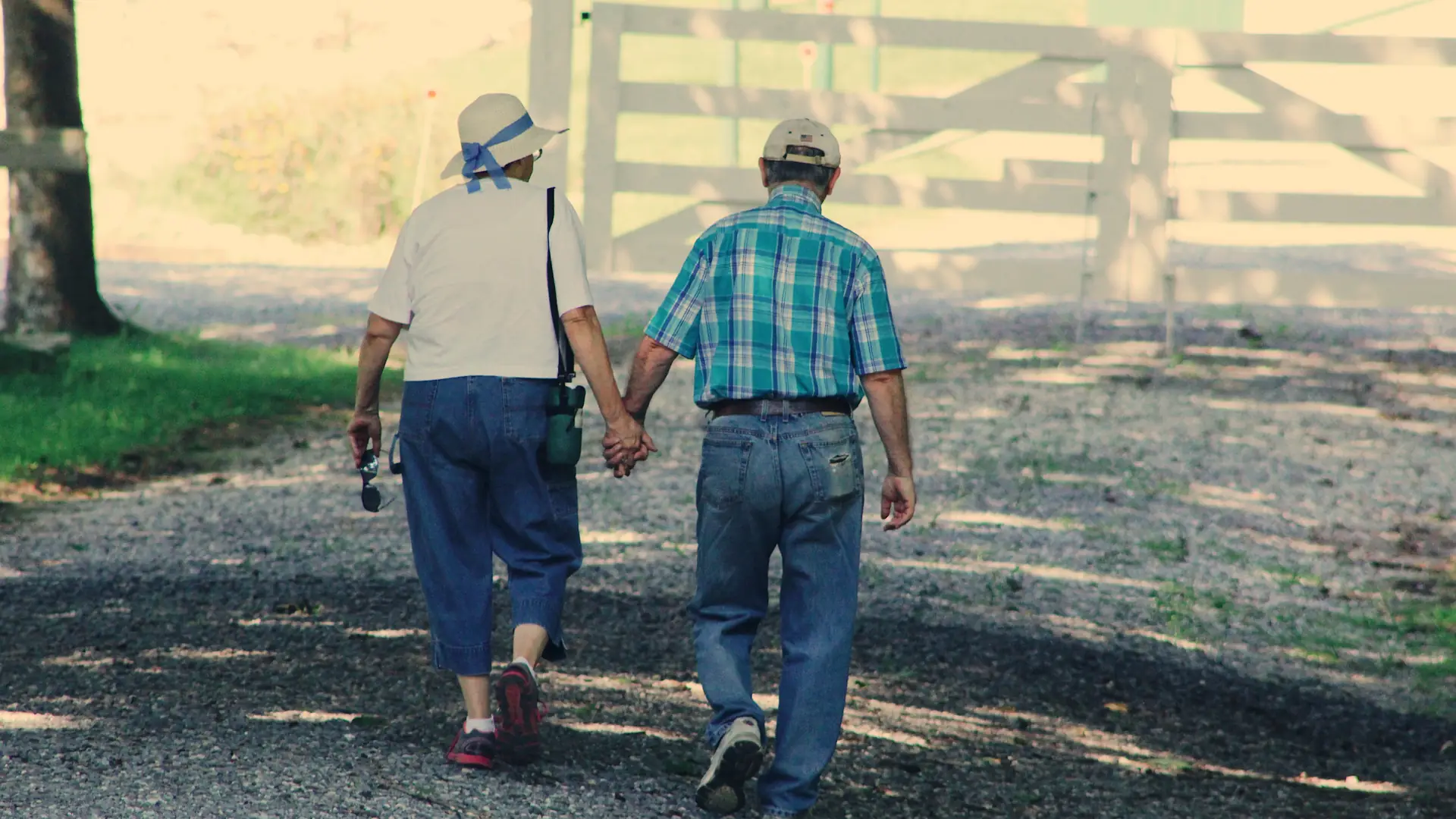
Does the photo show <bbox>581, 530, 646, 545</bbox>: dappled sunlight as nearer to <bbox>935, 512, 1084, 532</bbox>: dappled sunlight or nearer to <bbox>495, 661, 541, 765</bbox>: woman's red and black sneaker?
<bbox>935, 512, 1084, 532</bbox>: dappled sunlight

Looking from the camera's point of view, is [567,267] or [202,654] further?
[202,654]

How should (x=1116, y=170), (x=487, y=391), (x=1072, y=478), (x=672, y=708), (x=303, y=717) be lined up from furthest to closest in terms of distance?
(x=1116, y=170)
(x=1072, y=478)
(x=672, y=708)
(x=303, y=717)
(x=487, y=391)

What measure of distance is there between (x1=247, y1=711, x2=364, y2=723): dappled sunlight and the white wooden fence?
8.62 m

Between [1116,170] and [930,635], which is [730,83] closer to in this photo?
[1116,170]

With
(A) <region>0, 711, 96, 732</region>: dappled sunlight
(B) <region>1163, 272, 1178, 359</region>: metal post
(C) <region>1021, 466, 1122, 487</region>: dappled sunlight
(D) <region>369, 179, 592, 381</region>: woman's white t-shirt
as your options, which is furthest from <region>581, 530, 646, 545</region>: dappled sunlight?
(B) <region>1163, 272, 1178, 359</region>: metal post

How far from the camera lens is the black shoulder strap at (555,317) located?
4.54m

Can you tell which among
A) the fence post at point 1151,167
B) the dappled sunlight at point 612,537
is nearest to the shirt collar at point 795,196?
the dappled sunlight at point 612,537

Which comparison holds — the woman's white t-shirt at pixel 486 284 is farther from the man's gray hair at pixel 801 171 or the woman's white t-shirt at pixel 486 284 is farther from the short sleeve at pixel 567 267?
the man's gray hair at pixel 801 171

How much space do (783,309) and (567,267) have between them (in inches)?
23.2

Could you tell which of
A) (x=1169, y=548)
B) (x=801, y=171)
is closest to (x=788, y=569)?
(x=801, y=171)

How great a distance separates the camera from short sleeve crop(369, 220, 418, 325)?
4566mm

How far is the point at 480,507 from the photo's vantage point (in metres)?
4.65

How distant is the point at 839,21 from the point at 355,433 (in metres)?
9.31

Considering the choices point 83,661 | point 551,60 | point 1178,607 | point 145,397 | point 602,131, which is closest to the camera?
point 83,661
